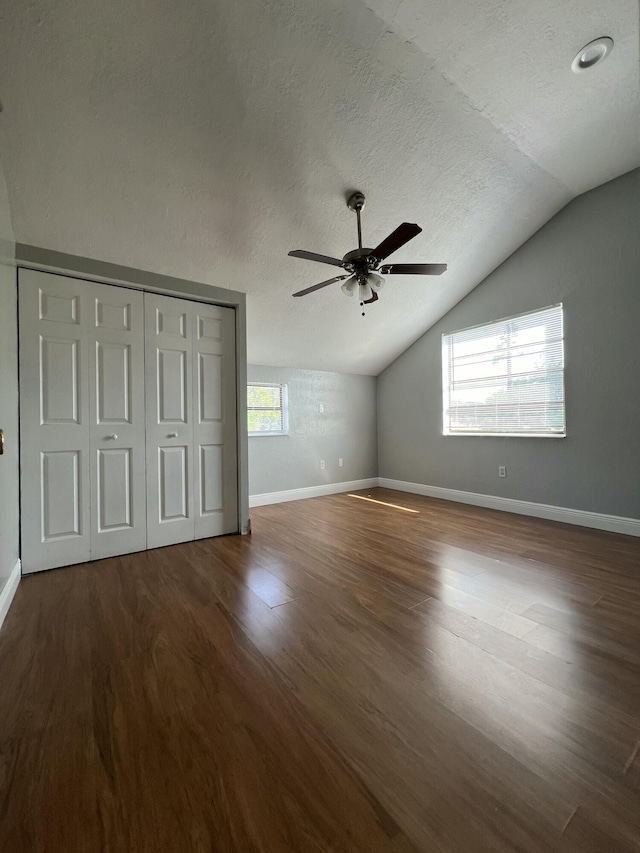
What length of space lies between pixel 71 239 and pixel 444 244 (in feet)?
10.1

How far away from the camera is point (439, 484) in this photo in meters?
4.55

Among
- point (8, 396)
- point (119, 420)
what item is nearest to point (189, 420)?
point (119, 420)

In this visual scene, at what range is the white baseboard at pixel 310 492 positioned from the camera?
440cm

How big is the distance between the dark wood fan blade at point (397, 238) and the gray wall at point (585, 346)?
172 centimetres

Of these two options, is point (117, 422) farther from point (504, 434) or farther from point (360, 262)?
point (504, 434)

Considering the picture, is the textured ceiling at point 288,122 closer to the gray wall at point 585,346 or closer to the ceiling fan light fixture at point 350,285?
the gray wall at point 585,346

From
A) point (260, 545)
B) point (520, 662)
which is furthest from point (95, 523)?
point (520, 662)

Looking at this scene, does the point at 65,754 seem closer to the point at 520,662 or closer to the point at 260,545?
the point at 520,662

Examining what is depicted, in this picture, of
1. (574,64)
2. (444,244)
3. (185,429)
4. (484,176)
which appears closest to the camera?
(574,64)

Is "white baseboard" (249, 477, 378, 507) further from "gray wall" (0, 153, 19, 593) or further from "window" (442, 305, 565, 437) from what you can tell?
"gray wall" (0, 153, 19, 593)

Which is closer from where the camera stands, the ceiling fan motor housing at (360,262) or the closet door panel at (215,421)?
the ceiling fan motor housing at (360,262)

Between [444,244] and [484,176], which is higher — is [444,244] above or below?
below

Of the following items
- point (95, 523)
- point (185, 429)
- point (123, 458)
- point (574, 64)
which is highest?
point (574, 64)

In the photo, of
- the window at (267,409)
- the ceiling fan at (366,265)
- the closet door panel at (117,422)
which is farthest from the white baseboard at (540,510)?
the closet door panel at (117,422)
